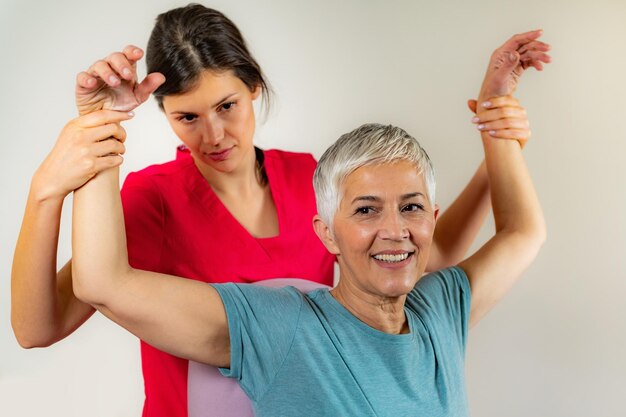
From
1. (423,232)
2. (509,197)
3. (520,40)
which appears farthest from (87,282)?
(520,40)

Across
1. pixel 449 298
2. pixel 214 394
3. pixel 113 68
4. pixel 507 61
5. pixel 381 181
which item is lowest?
pixel 214 394

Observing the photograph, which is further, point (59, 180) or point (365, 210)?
point (365, 210)

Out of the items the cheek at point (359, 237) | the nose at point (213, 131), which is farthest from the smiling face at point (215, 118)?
the cheek at point (359, 237)

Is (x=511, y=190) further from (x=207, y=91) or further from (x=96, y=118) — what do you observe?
(x=96, y=118)

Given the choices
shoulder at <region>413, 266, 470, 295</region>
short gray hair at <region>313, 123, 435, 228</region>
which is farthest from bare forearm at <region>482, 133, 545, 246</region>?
short gray hair at <region>313, 123, 435, 228</region>

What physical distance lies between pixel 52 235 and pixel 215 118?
0.55 m

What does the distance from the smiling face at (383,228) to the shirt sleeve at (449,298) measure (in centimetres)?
21

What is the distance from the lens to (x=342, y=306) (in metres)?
1.77

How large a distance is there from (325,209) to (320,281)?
43 cm

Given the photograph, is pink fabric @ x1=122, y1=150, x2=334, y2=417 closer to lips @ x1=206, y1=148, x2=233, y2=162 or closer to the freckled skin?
lips @ x1=206, y1=148, x2=233, y2=162

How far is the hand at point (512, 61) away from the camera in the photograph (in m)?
Answer: 2.13

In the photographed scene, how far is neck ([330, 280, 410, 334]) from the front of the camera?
1789 mm

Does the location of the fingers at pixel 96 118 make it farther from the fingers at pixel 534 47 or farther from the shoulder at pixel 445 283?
the fingers at pixel 534 47

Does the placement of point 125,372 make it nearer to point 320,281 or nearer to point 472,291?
point 320,281
